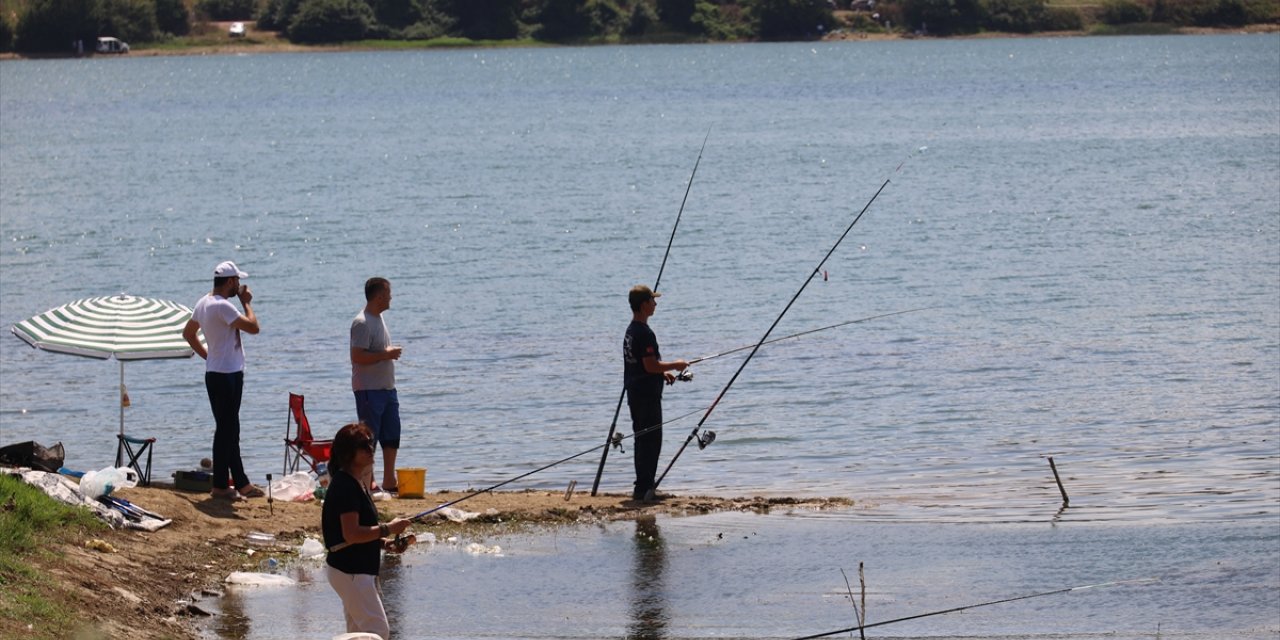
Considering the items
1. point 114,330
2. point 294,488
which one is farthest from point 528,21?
point 294,488

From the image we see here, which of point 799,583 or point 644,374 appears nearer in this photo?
point 799,583

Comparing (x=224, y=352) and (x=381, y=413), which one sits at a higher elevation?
(x=224, y=352)

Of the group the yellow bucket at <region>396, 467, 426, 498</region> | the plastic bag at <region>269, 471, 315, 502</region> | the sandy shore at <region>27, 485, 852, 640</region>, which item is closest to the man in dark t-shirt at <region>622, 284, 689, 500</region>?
the sandy shore at <region>27, 485, 852, 640</region>

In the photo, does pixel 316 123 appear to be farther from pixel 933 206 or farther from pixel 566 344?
pixel 566 344

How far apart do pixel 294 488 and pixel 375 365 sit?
3.62ft

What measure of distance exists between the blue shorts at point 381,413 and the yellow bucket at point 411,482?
0.20 meters

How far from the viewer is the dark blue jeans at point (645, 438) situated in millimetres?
11164

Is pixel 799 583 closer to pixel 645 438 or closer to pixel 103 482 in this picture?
pixel 645 438

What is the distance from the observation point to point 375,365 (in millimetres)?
10812

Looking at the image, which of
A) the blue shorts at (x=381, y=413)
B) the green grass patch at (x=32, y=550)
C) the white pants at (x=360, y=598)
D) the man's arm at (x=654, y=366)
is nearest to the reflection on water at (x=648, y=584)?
the man's arm at (x=654, y=366)

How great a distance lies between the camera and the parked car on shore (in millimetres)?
118938

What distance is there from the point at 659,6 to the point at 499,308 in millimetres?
98487

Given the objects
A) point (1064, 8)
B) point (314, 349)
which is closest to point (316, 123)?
point (314, 349)

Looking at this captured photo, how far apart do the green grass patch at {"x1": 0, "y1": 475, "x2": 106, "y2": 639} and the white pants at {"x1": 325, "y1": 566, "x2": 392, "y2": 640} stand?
1.46m
